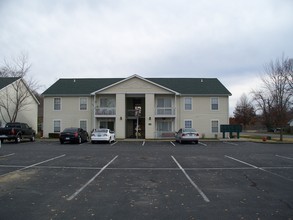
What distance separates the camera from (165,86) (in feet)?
124

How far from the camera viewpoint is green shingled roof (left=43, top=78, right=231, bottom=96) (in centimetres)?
3591

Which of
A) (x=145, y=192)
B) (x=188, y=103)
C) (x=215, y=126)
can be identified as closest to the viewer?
(x=145, y=192)

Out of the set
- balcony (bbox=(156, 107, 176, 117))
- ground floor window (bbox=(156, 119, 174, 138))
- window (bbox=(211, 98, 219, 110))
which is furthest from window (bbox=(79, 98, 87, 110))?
window (bbox=(211, 98, 219, 110))

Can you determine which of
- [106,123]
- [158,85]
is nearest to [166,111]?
[158,85]

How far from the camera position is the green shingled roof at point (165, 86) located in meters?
35.9

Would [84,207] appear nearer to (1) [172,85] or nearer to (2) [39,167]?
(2) [39,167]

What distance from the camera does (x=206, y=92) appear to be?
35.7 meters

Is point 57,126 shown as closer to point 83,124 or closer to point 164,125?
point 83,124

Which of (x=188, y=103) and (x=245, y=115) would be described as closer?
(x=188, y=103)

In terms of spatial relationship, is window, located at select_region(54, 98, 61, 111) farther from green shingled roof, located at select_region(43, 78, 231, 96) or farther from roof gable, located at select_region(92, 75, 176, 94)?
roof gable, located at select_region(92, 75, 176, 94)

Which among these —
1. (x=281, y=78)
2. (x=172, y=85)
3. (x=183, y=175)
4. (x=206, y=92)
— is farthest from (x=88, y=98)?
(x=183, y=175)

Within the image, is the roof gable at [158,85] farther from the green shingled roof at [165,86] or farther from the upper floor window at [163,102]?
the upper floor window at [163,102]

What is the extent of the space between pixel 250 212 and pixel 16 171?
8424mm

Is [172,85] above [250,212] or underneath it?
above
